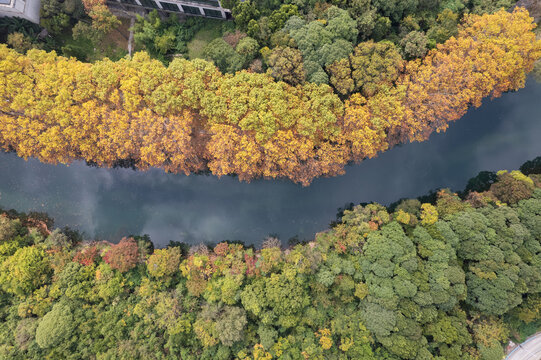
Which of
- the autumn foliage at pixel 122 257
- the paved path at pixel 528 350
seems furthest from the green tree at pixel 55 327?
the paved path at pixel 528 350

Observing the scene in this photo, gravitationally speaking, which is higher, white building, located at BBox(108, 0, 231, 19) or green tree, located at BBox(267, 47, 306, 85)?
white building, located at BBox(108, 0, 231, 19)

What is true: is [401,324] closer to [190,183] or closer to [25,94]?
[190,183]

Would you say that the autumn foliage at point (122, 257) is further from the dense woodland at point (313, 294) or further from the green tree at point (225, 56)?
the green tree at point (225, 56)

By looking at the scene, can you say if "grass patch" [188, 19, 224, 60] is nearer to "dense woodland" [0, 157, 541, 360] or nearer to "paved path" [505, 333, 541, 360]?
"dense woodland" [0, 157, 541, 360]

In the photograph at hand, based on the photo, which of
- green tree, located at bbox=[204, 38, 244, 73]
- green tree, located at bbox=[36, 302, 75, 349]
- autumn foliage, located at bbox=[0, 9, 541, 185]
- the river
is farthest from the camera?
Result: the river

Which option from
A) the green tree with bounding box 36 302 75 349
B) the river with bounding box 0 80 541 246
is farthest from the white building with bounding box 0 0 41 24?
the green tree with bounding box 36 302 75 349

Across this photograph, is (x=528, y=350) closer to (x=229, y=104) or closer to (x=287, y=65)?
(x=287, y=65)

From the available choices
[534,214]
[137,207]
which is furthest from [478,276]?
[137,207]
